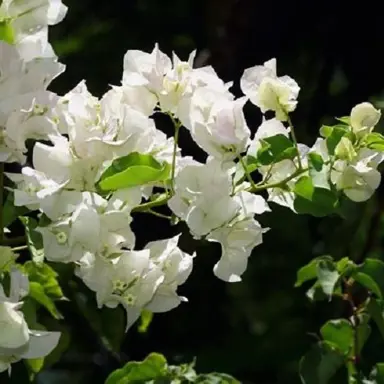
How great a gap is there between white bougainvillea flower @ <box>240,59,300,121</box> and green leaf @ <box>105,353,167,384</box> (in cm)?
29

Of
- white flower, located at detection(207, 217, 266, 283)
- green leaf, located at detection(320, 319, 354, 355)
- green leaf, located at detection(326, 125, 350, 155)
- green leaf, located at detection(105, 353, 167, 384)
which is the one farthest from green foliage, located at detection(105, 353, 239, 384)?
green leaf, located at detection(326, 125, 350, 155)

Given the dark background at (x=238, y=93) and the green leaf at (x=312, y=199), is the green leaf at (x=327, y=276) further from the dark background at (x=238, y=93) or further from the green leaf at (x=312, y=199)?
the dark background at (x=238, y=93)

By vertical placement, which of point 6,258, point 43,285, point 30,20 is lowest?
point 43,285

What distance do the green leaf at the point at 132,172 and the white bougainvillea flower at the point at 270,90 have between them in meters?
0.11

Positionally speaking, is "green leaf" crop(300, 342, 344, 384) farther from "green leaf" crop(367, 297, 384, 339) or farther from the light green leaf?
the light green leaf

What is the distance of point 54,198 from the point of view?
0.78m

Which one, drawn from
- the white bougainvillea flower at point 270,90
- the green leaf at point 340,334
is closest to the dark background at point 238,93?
the green leaf at point 340,334

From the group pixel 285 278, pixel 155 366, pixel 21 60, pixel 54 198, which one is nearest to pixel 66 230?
pixel 54 198

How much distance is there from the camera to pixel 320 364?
1077mm

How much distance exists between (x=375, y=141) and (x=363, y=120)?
Result: 0.06 ft

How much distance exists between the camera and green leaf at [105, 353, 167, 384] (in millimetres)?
1025

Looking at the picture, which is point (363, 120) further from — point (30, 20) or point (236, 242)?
point (30, 20)

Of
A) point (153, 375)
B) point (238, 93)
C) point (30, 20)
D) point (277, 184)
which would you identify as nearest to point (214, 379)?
point (153, 375)

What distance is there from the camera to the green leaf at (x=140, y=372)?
1025mm
